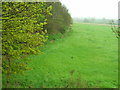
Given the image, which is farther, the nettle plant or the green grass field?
the green grass field

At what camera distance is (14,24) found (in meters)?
7.88

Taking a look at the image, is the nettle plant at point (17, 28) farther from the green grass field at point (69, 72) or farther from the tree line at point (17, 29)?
the green grass field at point (69, 72)

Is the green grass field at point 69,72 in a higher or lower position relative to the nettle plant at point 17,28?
lower

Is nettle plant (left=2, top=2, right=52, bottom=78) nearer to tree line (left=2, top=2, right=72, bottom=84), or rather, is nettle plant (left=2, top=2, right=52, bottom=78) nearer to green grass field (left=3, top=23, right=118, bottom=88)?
tree line (left=2, top=2, right=72, bottom=84)

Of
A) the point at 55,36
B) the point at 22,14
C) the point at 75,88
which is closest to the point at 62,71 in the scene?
the point at 75,88

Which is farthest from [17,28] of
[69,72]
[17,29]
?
[69,72]

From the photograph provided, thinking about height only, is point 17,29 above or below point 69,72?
above

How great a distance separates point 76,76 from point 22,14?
22.1 ft

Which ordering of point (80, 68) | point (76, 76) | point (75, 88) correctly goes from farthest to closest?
point (80, 68), point (76, 76), point (75, 88)

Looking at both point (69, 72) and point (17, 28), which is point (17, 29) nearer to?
point (17, 28)

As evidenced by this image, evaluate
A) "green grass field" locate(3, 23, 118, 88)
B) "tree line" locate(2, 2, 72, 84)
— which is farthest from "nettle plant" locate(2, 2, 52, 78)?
"green grass field" locate(3, 23, 118, 88)

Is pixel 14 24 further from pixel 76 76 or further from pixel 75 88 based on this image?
pixel 76 76

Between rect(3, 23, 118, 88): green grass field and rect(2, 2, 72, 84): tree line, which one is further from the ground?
rect(2, 2, 72, 84): tree line

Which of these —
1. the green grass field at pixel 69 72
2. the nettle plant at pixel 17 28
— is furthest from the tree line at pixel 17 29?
the green grass field at pixel 69 72
